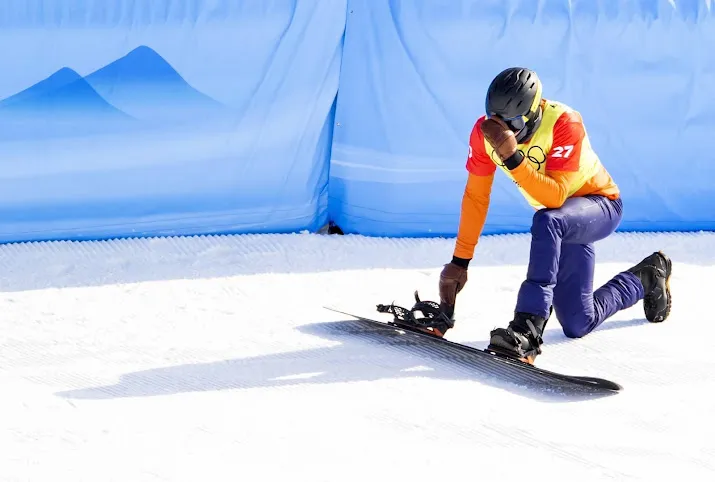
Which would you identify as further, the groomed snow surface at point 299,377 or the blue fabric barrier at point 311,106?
the blue fabric barrier at point 311,106

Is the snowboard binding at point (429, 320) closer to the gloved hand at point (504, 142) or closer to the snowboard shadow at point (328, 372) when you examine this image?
the snowboard shadow at point (328, 372)

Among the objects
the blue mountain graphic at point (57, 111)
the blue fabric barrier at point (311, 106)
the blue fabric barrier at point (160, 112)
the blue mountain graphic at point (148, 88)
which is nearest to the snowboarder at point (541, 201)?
the blue fabric barrier at point (311, 106)

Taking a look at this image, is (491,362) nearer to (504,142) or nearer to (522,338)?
(522,338)

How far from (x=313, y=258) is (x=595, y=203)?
1.83 metres

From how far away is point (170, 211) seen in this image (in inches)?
222

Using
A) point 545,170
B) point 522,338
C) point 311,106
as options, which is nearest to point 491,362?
point 522,338

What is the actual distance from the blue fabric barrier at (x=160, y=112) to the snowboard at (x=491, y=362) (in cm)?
157

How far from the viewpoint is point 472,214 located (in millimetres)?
4082

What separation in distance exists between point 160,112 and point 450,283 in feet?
6.96

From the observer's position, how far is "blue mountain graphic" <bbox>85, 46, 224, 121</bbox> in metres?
5.39

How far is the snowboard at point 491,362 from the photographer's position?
365 centimetres

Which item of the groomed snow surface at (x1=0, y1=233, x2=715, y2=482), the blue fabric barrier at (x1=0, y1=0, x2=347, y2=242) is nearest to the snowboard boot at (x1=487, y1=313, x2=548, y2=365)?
the groomed snow surface at (x1=0, y1=233, x2=715, y2=482)

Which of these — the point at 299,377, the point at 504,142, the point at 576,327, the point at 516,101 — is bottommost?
the point at 299,377

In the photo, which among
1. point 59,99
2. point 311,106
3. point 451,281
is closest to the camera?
point 451,281
